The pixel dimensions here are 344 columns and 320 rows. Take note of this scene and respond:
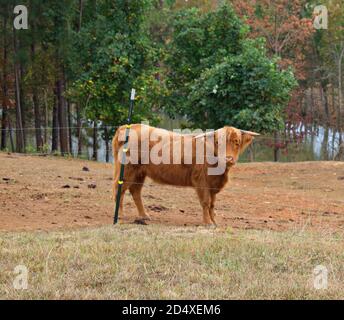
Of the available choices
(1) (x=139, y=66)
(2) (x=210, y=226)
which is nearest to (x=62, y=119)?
(1) (x=139, y=66)

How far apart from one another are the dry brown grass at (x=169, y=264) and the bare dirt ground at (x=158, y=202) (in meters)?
1.54

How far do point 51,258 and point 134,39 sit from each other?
16.6m

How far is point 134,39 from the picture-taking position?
71.2ft

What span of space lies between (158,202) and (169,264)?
5.04 meters

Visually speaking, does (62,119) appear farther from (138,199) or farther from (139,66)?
(138,199)

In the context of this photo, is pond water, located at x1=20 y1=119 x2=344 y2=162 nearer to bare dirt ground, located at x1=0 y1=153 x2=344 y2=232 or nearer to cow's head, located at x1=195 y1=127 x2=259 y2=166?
bare dirt ground, located at x1=0 y1=153 x2=344 y2=232

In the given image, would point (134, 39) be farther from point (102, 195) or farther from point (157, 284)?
point (157, 284)

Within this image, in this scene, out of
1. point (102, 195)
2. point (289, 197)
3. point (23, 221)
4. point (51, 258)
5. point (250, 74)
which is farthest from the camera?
point (250, 74)

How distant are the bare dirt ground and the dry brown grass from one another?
1540mm

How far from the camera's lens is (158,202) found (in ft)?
35.3

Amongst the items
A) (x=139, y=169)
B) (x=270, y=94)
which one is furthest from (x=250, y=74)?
(x=139, y=169)

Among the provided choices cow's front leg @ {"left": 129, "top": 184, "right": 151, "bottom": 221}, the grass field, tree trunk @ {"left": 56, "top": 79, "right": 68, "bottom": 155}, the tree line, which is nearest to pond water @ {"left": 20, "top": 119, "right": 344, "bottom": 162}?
tree trunk @ {"left": 56, "top": 79, "right": 68, "bottom": 155}

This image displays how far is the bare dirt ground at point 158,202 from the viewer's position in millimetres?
8889

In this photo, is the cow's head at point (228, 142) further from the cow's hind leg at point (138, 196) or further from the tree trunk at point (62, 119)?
the tree trunk at point (62, 119)
